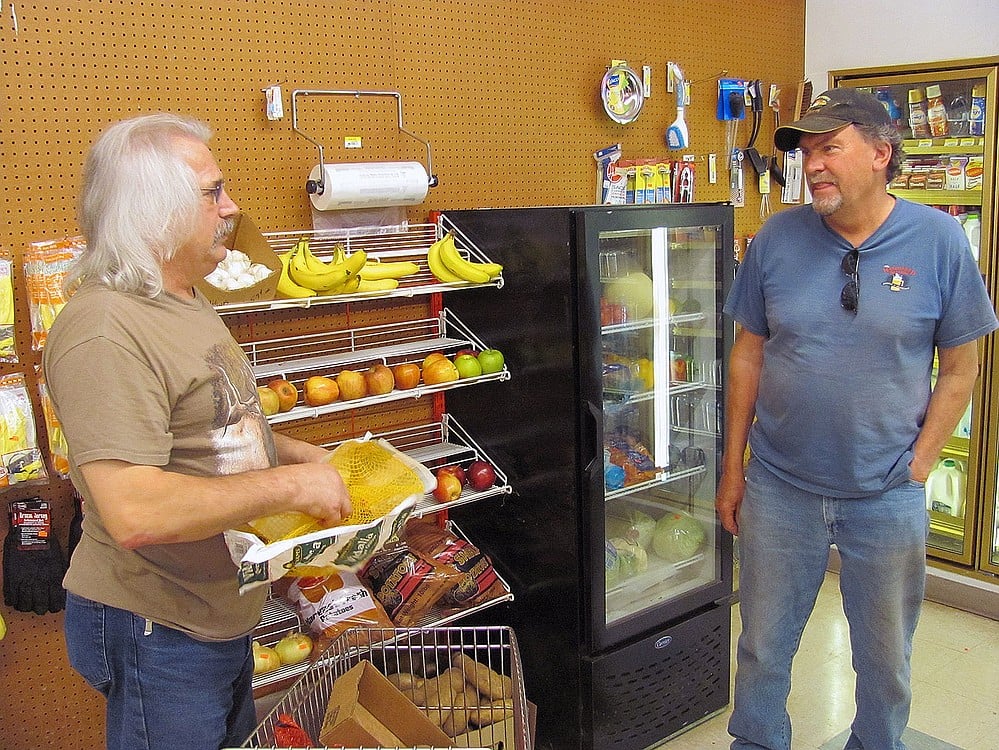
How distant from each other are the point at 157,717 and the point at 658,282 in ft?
6.80

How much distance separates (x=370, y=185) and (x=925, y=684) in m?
2.61

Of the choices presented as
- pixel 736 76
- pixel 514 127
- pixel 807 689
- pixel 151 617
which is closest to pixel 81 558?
pixel 151 617

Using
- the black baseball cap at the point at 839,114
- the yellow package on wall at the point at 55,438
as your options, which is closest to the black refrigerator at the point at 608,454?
the black baseball cap at the point at 839,114

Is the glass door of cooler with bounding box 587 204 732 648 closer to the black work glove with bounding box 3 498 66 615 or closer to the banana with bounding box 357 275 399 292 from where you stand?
the banana with bounding box 357 275 399 292

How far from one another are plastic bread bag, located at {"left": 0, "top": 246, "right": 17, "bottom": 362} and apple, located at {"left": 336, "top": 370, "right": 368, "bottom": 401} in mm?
856

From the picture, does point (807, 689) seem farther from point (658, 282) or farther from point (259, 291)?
point (259, 291)

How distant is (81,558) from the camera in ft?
5.83

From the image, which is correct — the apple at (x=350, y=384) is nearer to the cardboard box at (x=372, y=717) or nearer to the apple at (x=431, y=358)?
the apple at (x=431, y=358)

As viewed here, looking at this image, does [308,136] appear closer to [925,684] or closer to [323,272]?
[323,272]

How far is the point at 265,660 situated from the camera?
2656mm

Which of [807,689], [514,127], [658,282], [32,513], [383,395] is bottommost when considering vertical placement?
[807,689]

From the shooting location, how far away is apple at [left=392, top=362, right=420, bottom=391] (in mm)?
2913

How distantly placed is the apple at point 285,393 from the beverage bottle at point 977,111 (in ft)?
9.82

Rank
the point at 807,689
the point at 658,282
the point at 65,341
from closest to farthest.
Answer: the point at 65,341, the point at 658,282, the point at 807,689
